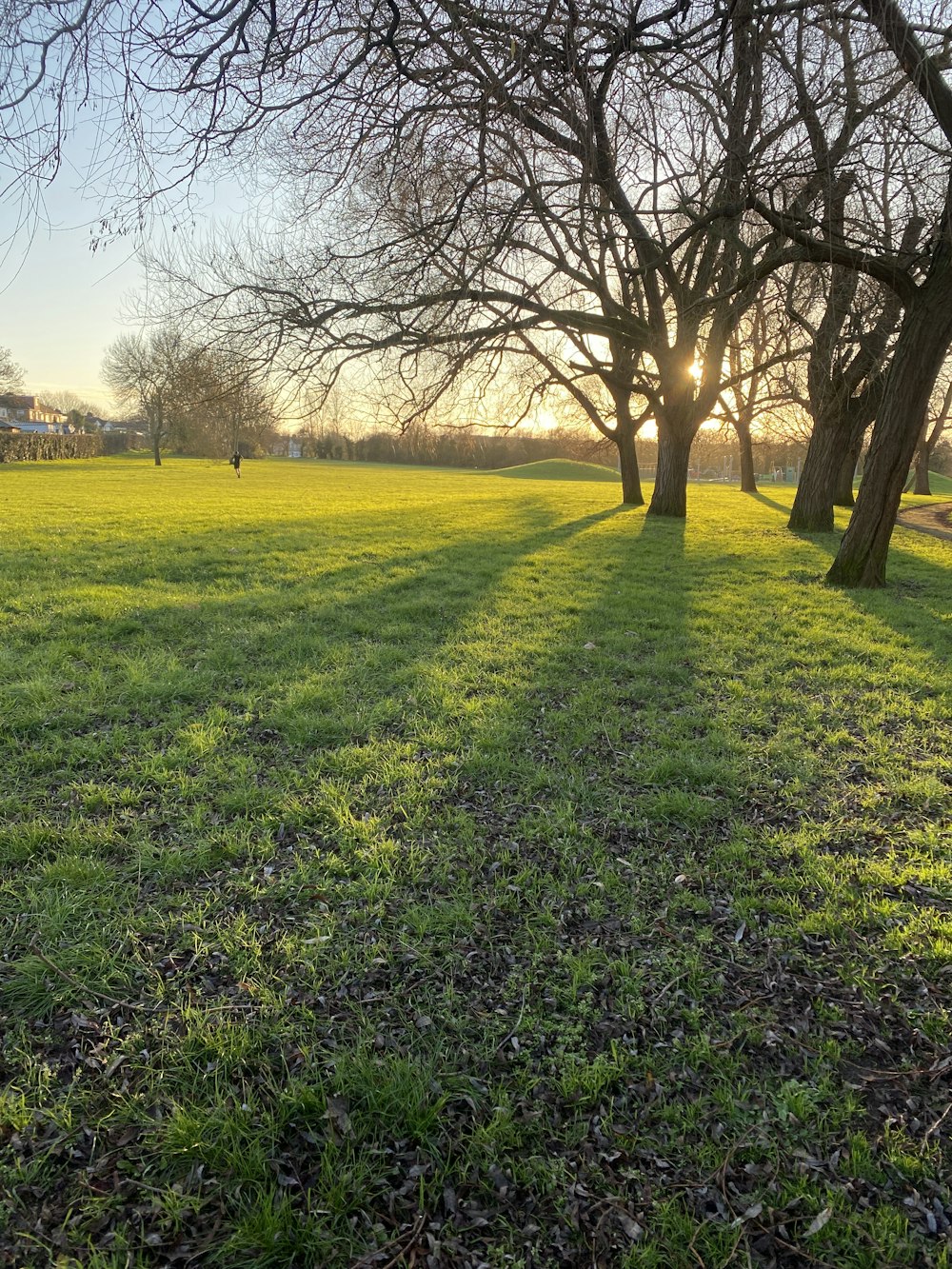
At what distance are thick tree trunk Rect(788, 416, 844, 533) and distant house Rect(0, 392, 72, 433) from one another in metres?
84.6

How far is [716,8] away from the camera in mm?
4109

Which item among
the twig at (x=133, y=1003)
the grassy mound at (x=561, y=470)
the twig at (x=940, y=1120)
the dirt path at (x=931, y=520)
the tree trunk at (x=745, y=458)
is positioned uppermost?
the grassy mound at (x=561, y=470)

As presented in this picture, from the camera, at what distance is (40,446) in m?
44.4

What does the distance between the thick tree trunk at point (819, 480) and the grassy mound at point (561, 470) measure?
4117cm

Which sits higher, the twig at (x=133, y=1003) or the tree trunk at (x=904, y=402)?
the tree trunk at (x=904, y=402)

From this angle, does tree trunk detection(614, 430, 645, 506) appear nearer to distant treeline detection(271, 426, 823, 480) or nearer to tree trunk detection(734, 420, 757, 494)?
distant treeline detection(271, 426, 823, 480)

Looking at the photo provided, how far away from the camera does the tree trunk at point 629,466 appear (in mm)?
20141

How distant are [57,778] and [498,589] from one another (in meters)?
6.11

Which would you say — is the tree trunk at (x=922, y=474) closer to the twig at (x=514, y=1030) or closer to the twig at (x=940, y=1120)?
the twig at (x=940, y=1120)

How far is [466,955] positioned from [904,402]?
8.99 m

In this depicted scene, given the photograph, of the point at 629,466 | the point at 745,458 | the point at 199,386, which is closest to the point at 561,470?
the point at 745,458

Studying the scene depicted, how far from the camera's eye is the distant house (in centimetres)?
7856

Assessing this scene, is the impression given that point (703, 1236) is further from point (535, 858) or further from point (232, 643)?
point (232, 643)

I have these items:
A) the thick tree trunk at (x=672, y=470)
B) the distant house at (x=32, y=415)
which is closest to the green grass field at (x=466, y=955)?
the thick tree trunk at (x=672, y=470)
